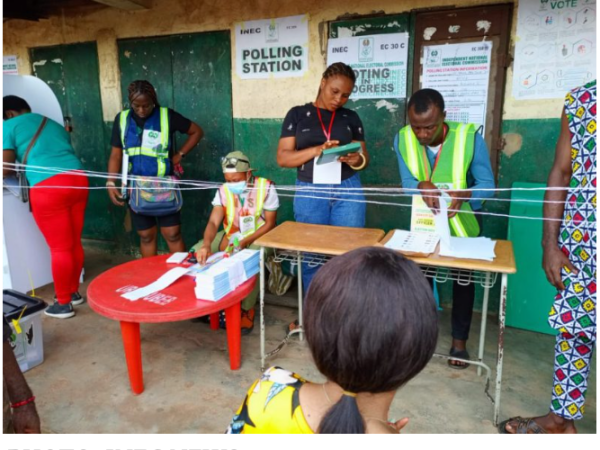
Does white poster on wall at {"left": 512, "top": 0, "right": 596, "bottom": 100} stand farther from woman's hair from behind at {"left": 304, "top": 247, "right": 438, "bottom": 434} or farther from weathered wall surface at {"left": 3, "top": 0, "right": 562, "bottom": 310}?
woman's hair from behind at {"left": 304, "top": 247, "right": 438, "bottom": 434}

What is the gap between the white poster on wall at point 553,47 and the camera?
2945 mm

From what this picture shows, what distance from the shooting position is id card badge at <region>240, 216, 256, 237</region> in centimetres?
325

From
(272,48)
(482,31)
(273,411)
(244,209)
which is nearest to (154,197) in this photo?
(244,209)

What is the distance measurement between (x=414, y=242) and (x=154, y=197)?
218 centimetres

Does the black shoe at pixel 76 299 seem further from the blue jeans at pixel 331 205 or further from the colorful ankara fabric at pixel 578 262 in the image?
the colorful ankara fabric at pixel 578 262

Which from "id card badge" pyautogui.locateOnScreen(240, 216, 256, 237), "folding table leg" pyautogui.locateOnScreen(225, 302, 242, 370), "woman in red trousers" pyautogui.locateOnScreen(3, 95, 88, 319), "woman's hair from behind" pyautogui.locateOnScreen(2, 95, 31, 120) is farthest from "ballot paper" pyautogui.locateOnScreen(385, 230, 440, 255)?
"woman's hair from behind" pyautogui.locateOnScreen(2, 95, 31, 120)

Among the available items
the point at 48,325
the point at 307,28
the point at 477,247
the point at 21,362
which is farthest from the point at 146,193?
the point at 477,247

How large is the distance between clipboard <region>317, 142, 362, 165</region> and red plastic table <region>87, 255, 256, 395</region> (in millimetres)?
851

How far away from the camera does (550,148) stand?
10.5 feet

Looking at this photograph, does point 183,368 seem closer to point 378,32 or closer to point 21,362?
point 21,362

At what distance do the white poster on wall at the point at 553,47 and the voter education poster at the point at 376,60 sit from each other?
78 cm

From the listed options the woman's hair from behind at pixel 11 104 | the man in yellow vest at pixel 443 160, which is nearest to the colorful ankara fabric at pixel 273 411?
the man in yellow vest at pixel 443 160

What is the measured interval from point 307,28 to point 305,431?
341 cm

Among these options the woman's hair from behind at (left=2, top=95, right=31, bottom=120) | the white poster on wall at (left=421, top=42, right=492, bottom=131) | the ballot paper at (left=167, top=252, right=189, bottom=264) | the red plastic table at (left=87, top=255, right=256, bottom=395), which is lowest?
the red plastic table at (left=87, top=255, right=256, bottom=395)
